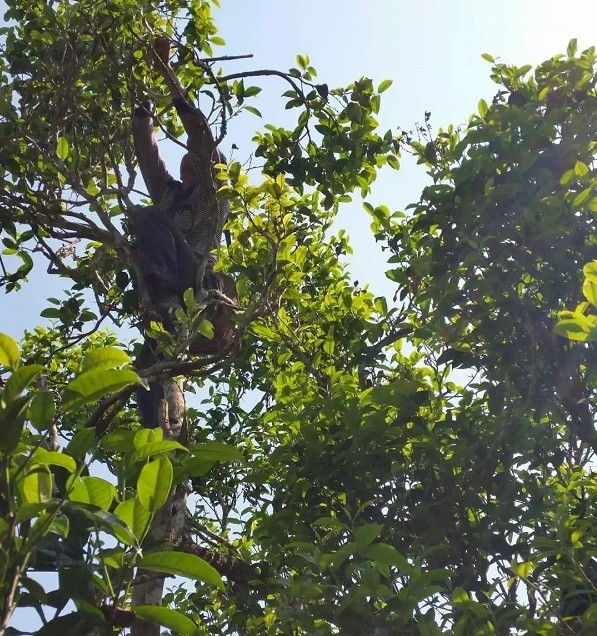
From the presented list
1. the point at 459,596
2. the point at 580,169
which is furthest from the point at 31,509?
the point at 580,169

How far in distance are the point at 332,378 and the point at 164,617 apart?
7.77 ft

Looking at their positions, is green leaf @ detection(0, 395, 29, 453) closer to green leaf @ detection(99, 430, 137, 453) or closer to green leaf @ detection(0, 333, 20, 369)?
green leaf @ detection(0, 333, 20, 369)

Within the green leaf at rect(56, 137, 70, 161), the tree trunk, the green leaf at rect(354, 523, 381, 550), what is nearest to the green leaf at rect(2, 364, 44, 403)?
the green leaf at rect(354, 523, 381, 550)

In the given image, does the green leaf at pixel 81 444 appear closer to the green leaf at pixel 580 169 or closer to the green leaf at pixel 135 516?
the green leaf at pixel 135 516

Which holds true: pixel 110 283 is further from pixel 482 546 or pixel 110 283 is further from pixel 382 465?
pixel 482 546

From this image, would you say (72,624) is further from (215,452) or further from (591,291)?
(591,291)

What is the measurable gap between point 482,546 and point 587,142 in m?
1.61

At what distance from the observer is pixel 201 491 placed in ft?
19.1

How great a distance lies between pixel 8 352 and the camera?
1.30 m

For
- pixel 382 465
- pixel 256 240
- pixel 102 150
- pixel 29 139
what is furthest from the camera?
pixel 102 150

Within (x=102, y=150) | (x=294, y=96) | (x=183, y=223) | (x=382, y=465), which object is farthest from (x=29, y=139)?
(x=382, y=465)

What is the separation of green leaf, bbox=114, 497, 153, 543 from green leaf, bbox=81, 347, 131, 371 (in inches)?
8.3

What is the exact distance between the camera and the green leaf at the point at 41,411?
1.31 meters

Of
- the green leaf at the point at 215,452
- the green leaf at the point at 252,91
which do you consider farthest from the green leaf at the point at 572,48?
the green leaf at the point at 215,452
